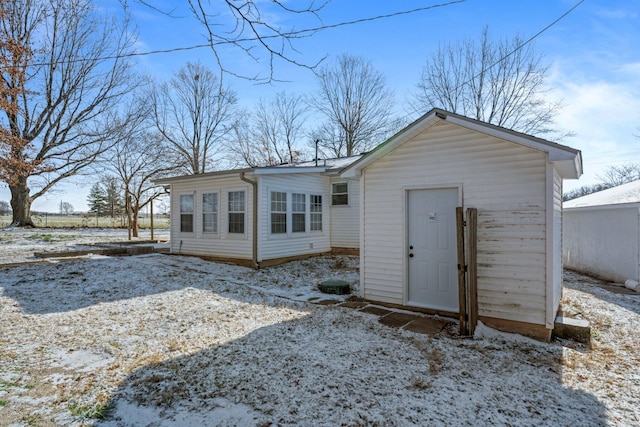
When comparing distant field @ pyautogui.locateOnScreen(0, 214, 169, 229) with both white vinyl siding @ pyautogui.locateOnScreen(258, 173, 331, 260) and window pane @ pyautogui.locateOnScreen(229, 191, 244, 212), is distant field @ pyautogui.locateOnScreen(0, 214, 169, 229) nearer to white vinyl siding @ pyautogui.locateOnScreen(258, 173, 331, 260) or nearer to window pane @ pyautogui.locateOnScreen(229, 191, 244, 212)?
window pane @ pyautogui.locateOnScreen(229, 191, 244, 212)

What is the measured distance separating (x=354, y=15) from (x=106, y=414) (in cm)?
473

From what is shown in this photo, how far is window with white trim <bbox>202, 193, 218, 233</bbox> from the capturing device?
35.1ft

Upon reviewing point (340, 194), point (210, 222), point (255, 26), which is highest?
point (255, 26)

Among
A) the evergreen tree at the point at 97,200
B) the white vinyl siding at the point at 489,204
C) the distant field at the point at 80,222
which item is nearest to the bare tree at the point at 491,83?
the white vinyl siding at the point at 489,204

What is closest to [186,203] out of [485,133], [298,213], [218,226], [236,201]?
[218,226]

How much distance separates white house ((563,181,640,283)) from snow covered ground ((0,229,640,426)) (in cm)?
276

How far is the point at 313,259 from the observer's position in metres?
11.0

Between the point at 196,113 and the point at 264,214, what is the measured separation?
68.2ft

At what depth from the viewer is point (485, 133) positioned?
16.1 feet

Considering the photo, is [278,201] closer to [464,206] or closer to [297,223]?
[297,223]

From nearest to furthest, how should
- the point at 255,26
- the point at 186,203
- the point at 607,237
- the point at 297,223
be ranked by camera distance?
1. the point at 255,26
2. the point at 607,237
3. the point at 297,223
4. the point at 186,203

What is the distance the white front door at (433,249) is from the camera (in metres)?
5.37

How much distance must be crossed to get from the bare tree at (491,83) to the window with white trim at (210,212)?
15.2 meters

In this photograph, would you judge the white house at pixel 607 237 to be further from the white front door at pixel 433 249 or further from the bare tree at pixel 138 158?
the bare tree at pixel 138 158
